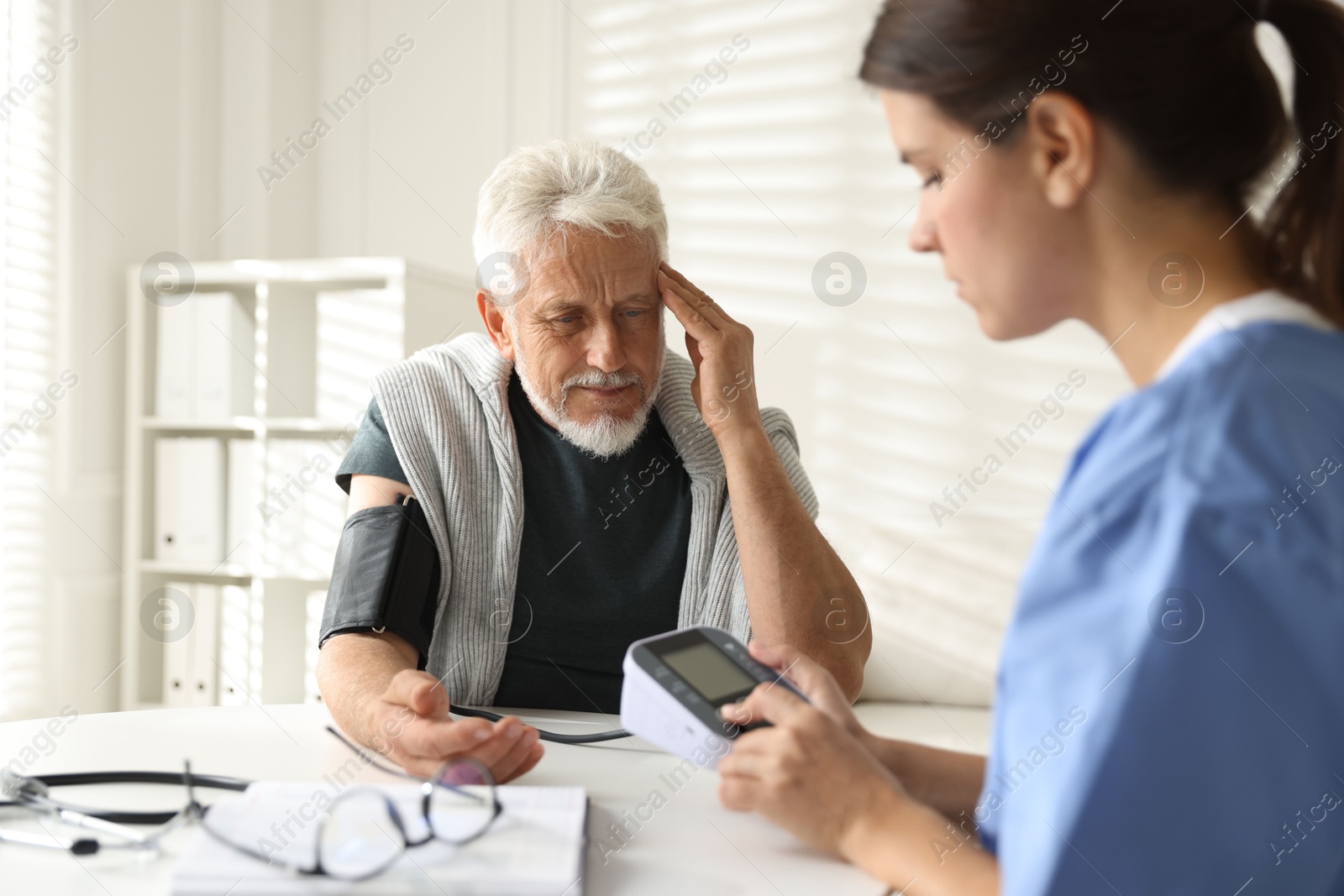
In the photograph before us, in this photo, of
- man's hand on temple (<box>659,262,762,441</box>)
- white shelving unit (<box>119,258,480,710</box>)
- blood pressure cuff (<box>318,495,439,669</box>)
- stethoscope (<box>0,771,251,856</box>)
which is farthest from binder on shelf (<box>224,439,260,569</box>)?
stethoscope (<box>0,771,251,856</box>)

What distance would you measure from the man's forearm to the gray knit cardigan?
132 mm

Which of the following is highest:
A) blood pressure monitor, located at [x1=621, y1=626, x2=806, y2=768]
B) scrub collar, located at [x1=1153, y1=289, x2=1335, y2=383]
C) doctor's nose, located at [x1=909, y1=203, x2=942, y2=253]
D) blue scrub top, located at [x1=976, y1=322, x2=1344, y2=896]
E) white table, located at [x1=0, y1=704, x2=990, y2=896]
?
doctor's nose, located at [x1=909, y1=203, x2=942, y2=253]

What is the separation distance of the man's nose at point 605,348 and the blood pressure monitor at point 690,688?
59cm

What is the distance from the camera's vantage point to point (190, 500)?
2.76 metres

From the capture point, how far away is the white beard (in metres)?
1.46

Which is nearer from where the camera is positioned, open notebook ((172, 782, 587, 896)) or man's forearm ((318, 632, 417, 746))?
open notebook ((172, 782, 587, 896))

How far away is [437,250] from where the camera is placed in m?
3.10

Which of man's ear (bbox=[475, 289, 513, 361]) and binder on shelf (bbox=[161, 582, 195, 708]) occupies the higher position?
man's ear (bbox=[475, 289, 513, 361])

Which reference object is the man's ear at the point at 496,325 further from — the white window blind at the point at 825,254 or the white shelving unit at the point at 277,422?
the white window blind at the point at 825,254

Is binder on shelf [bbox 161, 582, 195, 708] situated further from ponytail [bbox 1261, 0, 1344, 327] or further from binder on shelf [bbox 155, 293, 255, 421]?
ponytail [bbox 1261, 0, 1344, 327]

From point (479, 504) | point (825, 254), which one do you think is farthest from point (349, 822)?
point (825, 254)

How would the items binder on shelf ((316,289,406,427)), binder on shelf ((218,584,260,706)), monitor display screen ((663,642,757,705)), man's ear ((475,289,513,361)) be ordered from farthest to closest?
1. binder on shelf ((218,584,260,706))
2. binder on shelf ((316,289,406,427))
3. man's ear ((475,289,513,361))
4. monitor display screen ((663,642,757,705))

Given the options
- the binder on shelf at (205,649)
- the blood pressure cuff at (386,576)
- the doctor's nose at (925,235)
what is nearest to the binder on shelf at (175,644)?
the binder on shelf at (205,649)

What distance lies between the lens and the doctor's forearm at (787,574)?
1372 mm
